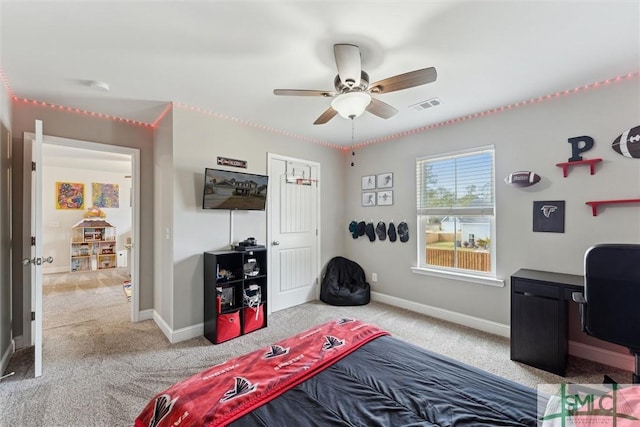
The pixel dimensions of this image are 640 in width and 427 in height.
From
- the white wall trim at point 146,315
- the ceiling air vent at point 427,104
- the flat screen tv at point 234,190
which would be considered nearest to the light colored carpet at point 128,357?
the white wall trim at point 146,315

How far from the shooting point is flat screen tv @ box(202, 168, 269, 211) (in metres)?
3.08

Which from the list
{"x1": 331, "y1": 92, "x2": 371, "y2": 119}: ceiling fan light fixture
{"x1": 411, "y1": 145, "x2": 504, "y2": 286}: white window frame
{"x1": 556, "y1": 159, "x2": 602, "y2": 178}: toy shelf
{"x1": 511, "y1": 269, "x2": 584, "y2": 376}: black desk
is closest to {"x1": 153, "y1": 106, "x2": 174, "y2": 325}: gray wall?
{"x1": 331, "y1": 92, "x2": 371, "y2": 119}: ceiling fan light fixture

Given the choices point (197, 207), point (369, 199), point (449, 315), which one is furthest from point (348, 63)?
point (449, 315)

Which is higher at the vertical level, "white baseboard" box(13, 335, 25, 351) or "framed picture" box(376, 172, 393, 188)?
"framed picture" box(376, 172, 393, 188)

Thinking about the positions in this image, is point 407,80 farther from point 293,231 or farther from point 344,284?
point 344,284

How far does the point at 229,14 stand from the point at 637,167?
3453 mm

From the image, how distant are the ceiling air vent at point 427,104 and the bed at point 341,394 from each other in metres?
2.48

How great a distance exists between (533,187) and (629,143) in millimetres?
747

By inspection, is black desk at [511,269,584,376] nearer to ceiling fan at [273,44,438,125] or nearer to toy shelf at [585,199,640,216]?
toy shelf at [585,199,640,216]

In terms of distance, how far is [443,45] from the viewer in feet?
6.50

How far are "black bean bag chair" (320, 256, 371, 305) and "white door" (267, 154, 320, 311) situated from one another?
213 millimetres

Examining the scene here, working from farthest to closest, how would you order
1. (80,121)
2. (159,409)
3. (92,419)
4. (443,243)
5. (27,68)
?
(443,243) < (80,121) < (27,68) < (92,419) < (159,409)

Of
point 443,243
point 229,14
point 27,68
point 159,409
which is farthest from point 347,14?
point 443,243

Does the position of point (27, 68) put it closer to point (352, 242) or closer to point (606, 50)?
point (352, 242)
